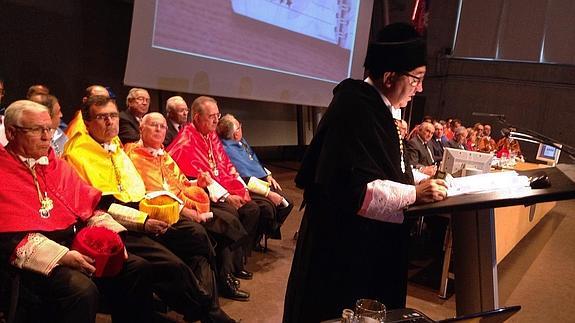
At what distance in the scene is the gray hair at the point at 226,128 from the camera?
3678 mm

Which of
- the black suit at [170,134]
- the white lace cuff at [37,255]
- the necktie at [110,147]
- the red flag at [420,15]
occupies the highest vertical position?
the red flag at [420,15]

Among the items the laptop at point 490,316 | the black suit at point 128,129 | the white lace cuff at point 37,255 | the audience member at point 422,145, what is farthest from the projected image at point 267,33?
the laptop at point 490,316

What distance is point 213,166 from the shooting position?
10.8 feet

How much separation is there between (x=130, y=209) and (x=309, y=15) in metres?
4.32

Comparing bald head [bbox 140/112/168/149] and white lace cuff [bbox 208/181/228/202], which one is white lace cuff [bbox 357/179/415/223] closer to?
bald head [bbox 140/112/168/149]

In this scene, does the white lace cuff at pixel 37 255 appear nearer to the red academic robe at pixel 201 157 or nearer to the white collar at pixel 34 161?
the white collar at pixel 34 161

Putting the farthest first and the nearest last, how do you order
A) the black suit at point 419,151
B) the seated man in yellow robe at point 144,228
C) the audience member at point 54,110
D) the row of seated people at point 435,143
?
the black suit at point 419,151, the row of seated people at point 435,143, the audience member at point 54,110, the seated man in yellow robe at point 144,228

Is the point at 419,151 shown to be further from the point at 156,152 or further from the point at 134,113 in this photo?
the point at 156,152

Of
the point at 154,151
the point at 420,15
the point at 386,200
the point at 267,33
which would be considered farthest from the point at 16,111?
the point at 420,15

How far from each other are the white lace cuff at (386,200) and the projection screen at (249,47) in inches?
133

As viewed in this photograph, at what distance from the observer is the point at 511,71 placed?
11.7 metres

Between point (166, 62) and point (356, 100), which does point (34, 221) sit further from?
point (166, 62)

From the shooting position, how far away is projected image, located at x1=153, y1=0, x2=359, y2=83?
4480 millimetres

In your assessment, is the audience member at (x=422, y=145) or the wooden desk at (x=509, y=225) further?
the audience member at (x=422, y=145)
